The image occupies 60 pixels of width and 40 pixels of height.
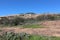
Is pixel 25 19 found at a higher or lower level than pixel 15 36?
higher

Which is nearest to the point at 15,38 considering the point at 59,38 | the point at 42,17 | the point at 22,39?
the point at 22,39

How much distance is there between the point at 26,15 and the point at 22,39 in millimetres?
10363

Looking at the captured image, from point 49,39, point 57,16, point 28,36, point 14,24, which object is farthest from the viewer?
point 57,16

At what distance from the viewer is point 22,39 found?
1068 cm

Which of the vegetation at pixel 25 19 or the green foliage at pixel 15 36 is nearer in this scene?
the green foliage at pixel 15 36

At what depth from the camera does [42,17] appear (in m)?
18.9

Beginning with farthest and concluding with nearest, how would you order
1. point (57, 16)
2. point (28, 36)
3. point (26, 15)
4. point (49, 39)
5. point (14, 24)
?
point (26, 15), point (57, 16), point (14, 24), point (28, 36), point (49, 39)

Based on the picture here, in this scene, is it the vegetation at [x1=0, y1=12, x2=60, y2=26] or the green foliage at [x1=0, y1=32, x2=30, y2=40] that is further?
the vegetation at [x1=0, y1=12, x2=60, y2=26]

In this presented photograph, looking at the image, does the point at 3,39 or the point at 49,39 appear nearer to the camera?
the point at 49,39

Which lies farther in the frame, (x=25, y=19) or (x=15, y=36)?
(x=25, y=19)

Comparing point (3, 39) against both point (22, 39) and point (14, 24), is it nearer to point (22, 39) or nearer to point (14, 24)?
point (22, 39)

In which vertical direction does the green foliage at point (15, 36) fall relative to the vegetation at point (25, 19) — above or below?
below

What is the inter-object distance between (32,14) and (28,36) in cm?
1075

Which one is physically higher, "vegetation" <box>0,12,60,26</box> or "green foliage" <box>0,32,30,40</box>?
"vegetation" <box>0,12,60,26</box>
